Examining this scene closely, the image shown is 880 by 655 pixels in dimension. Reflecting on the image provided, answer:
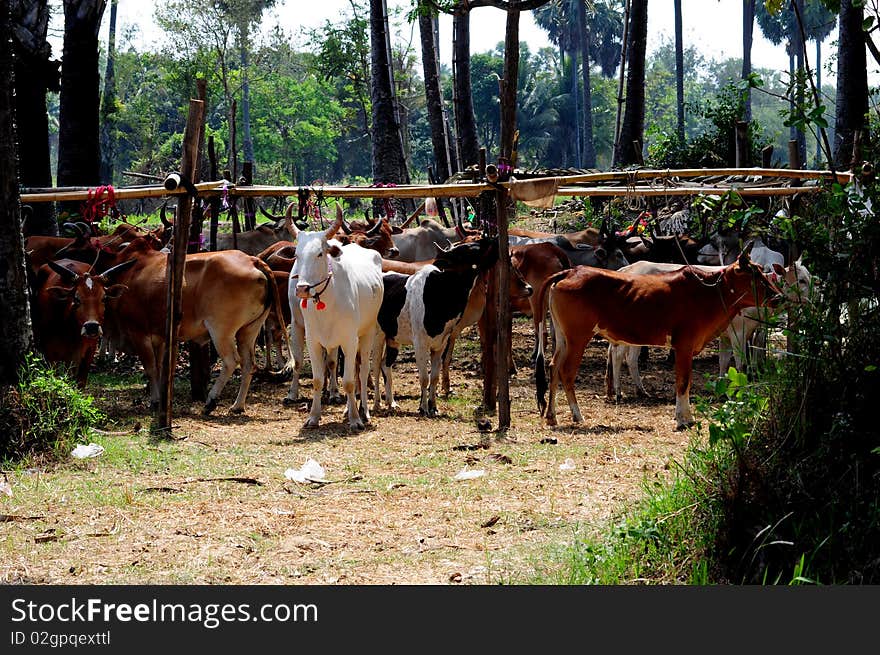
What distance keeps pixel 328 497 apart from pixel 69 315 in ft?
13.8

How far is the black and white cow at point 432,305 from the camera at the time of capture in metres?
11.9

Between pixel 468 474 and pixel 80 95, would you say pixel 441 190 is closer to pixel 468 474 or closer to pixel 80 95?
pixel 468 474

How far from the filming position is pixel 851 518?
5.67m

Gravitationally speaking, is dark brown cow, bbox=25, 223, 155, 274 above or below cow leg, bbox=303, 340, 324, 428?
above

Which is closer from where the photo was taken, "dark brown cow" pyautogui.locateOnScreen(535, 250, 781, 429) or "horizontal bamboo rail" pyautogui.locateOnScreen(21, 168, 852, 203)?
"horizontal bamboo rail" pyautogui.locateOnScreen(21, 168, 852, 203)

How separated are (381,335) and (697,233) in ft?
22.0

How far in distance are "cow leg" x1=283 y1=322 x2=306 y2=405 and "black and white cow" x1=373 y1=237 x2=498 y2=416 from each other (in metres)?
0.95

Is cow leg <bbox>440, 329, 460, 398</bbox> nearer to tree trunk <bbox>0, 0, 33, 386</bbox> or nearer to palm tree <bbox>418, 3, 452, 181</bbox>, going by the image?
tree trunk <bbox>0, 0, 33, 386</bbox>

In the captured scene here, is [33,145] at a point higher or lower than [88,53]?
lower

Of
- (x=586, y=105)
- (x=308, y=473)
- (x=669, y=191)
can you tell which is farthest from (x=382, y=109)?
(x=586, y=105)

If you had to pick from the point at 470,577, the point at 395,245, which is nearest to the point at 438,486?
→ the point at 470,577

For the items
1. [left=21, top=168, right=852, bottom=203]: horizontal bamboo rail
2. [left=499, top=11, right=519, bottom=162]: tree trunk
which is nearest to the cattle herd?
→ [left=21, top=168, right=852, bottom=203]: horizontal bamboo rail

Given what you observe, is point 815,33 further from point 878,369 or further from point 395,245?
point 878,369

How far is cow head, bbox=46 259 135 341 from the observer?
10.8m
